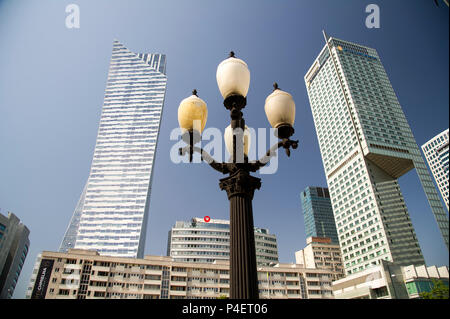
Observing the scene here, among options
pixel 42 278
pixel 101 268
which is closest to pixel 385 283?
pixel 101 268

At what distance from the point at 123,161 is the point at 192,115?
125187 mm

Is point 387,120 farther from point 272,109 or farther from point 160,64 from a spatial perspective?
point 160,64

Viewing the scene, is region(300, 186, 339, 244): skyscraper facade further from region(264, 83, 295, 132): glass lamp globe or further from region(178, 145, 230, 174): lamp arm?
region(178, 145, 230, 174): lamp arm

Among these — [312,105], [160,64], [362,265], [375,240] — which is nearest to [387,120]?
[312,105]

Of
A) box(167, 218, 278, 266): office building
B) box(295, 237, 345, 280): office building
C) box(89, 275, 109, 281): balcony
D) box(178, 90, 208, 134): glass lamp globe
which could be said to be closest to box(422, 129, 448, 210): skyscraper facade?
box(178, 90, 208, 134): glass lamp globe

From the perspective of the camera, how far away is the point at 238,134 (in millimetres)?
3260

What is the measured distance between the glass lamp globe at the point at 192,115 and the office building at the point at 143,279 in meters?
58.9

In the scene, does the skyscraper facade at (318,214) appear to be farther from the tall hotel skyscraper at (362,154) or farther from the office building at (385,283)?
the office building at (385,283)

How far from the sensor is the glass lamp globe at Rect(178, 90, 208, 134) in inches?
133

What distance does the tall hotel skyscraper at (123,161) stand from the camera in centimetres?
10006

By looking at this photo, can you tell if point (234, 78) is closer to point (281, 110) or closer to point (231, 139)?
point (281, 110)
